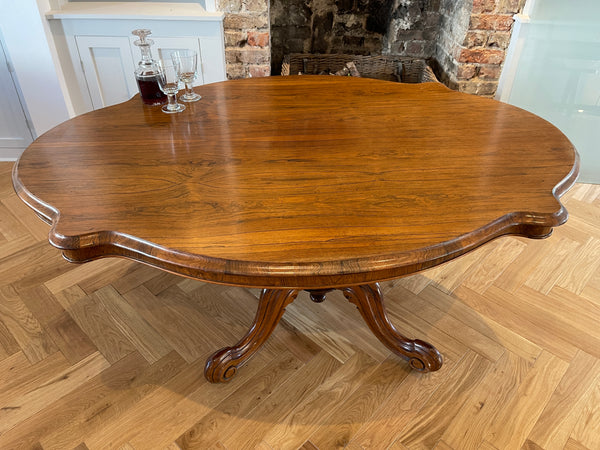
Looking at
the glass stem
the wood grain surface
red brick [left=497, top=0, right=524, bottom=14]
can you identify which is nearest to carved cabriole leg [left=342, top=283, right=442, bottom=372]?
the wood grain surface

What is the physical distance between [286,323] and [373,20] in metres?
1.93

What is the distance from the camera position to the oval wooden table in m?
0.79

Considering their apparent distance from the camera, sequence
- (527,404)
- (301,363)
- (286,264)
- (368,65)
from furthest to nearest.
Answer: (368,65), (301,363), (527,404), (286,264)

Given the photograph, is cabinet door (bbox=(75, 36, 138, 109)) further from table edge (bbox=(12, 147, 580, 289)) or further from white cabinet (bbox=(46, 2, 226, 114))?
table edge (bbox=(12, 147, 580, 289))

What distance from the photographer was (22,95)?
7.25 feet

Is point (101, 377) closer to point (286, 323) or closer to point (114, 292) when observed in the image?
point (114, 292)

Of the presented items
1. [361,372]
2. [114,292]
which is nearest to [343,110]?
[361,372]

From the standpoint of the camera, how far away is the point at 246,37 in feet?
6.82

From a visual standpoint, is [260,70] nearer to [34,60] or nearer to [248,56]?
[248,56]

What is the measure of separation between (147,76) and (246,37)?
913 mm

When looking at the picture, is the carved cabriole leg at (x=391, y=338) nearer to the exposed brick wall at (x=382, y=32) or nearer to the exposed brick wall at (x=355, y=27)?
the exposed brick wall at (x=382, y=32)

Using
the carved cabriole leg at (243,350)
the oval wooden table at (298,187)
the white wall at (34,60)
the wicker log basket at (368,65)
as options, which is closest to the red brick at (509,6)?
the wicker log basket at (368,65)

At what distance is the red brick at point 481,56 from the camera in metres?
2.17

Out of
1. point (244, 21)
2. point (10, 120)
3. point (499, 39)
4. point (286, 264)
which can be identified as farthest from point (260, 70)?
point (286, 264)
